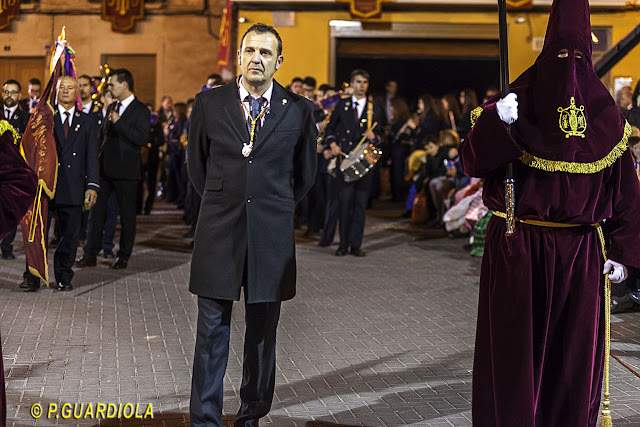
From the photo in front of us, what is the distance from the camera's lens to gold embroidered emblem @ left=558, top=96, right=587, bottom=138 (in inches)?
193

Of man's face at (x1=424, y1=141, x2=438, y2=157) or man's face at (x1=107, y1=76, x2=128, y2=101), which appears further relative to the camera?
man's face at (x1=424, y1=141, x2=438, y2=157)

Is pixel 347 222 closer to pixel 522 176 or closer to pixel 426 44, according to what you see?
pixel 522 176

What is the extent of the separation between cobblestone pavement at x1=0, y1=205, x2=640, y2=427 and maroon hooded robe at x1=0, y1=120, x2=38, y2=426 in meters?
1.83

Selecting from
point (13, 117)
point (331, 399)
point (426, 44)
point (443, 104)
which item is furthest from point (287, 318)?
point (426, 44)

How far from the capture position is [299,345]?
7996 millimetres

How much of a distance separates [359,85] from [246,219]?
8.29 m

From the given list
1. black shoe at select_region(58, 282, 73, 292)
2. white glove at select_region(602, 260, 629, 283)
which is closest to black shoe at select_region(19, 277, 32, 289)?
black shoe at select_region(58, 282, 73, 292)

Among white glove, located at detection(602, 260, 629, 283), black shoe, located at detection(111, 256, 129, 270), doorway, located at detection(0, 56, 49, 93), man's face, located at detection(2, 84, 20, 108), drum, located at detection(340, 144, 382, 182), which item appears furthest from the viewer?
doorway, located at detection(0, 56, 49, 93)

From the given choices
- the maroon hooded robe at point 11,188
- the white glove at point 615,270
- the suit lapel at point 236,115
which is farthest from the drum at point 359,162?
the maroon hooded robe at point 11,188

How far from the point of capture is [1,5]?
85.4ft

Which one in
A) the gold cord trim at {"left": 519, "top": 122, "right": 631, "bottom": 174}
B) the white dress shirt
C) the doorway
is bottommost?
A: the gold cord trim at {"left": 519, "top": 122, "right": 631, "bottom": 174}

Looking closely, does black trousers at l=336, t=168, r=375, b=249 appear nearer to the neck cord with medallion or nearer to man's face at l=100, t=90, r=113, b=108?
man's face at l=100, t=90, r=113, b=108

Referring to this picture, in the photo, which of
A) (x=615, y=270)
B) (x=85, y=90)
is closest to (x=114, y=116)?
(x=85, y=90)

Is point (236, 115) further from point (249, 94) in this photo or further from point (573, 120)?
point (573, 120)
